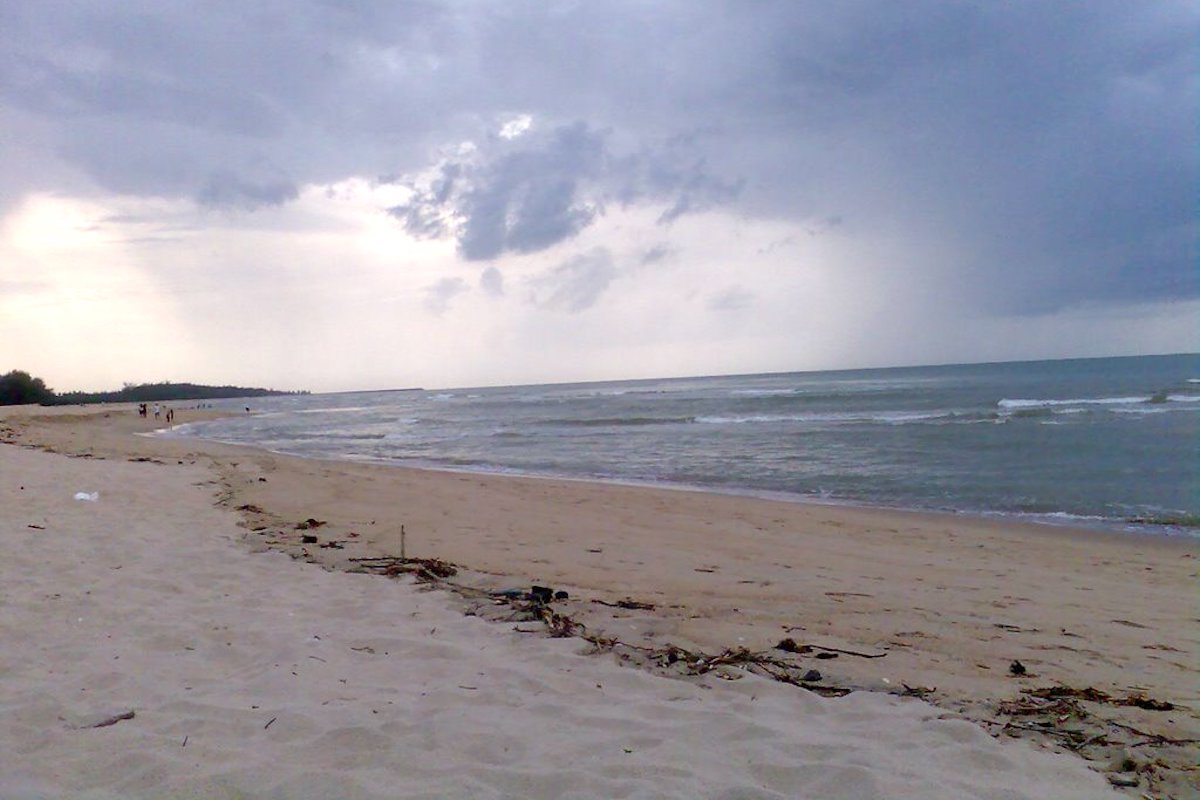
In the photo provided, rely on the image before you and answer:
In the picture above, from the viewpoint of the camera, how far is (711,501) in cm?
1221

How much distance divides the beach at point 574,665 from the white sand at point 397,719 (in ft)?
0.05

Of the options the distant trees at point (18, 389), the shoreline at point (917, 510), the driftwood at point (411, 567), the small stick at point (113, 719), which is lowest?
the shoreline at point (917, 510)

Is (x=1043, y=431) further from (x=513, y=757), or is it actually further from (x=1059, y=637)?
(x=513, y=757)

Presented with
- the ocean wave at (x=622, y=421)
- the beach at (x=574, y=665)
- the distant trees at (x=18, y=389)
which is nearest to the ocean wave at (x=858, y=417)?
the ocean wave at (x=622, y=421)

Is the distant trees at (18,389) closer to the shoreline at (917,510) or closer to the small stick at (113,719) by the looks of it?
the shoreline at (917,510)

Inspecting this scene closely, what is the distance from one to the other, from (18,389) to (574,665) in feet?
260

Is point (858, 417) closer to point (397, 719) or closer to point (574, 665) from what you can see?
point (574, 665)

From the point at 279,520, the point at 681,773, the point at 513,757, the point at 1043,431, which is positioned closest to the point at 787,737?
the point at 681,773

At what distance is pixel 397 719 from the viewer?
3.23 m

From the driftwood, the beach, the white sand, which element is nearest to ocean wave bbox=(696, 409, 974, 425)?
the beach

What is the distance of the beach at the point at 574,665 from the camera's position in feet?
9.32

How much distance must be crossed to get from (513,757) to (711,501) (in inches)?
377

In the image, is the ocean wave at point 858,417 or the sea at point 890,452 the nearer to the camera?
the sea at point 890,452

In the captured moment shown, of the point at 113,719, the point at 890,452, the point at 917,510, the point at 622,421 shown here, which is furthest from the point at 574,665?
the point at 622,421
